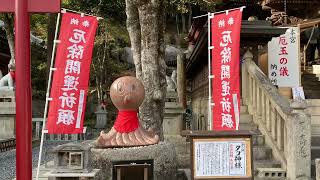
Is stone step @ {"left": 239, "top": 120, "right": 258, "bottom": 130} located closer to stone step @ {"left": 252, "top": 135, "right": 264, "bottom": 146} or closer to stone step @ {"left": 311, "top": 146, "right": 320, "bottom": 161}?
stone step @ {"left": 252, "top": 135, "right": 264, "bottom": 146}

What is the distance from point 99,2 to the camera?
74.7ft

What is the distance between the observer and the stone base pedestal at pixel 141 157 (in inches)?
276

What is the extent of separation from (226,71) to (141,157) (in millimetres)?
3165

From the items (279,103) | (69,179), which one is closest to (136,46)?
(279,103)

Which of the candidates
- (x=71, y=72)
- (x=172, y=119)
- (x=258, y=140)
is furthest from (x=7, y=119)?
(x=258, y=140)

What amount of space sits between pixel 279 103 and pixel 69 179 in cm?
429

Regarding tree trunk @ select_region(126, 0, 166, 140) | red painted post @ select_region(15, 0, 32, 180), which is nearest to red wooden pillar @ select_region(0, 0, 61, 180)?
red painted post @ select_region(15, 0, 32, 180)

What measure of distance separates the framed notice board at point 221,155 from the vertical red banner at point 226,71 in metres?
3.19

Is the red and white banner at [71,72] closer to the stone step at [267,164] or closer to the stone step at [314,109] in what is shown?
the stone step at [267,164]

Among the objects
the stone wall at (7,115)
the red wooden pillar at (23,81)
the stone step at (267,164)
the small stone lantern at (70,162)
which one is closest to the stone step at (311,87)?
the stone step at (267,164)

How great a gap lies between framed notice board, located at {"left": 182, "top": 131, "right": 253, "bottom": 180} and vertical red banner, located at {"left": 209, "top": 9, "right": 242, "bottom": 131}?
3195mm

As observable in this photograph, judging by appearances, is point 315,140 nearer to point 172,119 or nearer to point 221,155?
point 172,119

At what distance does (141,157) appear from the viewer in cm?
701

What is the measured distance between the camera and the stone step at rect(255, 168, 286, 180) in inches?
302
